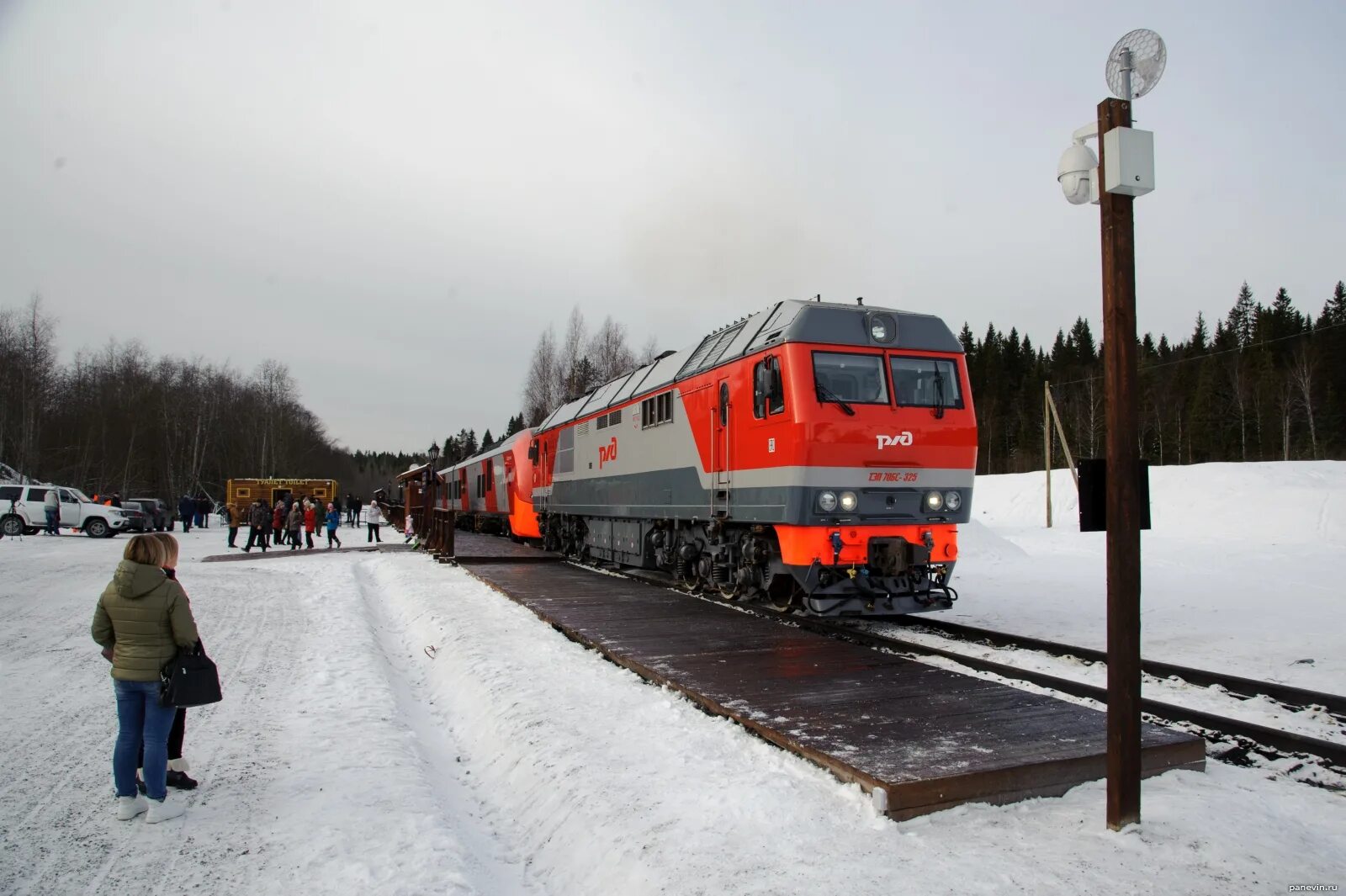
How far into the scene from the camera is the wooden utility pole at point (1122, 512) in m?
3.86

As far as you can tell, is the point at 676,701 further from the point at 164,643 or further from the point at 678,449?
the point at 678,449

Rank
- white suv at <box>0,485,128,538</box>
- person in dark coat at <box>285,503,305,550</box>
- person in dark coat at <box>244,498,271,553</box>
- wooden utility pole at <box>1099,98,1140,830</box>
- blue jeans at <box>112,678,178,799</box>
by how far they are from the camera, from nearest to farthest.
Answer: wooden utility pole at <box>1099,98,1140,830</box>
blue jeans at <box>112,678,178,799</box>
person in dark coat at <box>244,498,271,553</box>
person in dark coat at <box>285,503,305,550</box>
white suv at <box>0,485,128,538</box>

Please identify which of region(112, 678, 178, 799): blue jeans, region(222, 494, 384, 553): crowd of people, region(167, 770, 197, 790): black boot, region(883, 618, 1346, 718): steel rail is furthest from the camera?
region(222, 494, 384, 553): crowd of people

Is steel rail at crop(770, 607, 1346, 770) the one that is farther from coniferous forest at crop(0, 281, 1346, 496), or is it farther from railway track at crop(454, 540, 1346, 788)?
coniferous forest at crop(0, 281, 1346, 496)

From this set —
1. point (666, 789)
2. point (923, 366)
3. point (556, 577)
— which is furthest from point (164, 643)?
point (556, 577)

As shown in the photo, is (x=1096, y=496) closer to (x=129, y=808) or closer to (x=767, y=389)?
(x=767, y=389)

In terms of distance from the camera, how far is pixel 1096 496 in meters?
4.11

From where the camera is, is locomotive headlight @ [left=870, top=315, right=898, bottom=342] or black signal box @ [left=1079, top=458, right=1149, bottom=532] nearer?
black signal box @ [left=1079, top=458, right=1149, bottom=532]

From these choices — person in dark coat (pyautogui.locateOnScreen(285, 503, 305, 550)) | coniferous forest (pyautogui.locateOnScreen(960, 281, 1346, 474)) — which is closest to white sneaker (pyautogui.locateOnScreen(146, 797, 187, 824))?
person in dark coat (pyautogui.locateOnScreen(285, 503, 305, 550))

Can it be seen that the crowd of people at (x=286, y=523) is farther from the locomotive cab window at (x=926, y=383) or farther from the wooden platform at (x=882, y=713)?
the locomotive cab window at (x=926, y=383)

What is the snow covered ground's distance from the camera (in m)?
3.59

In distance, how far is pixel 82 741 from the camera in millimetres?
5652

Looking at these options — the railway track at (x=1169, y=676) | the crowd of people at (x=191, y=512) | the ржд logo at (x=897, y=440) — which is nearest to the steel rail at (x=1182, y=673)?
the railway track at (x=1169, y=676)

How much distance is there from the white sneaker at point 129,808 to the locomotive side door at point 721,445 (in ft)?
23.0
